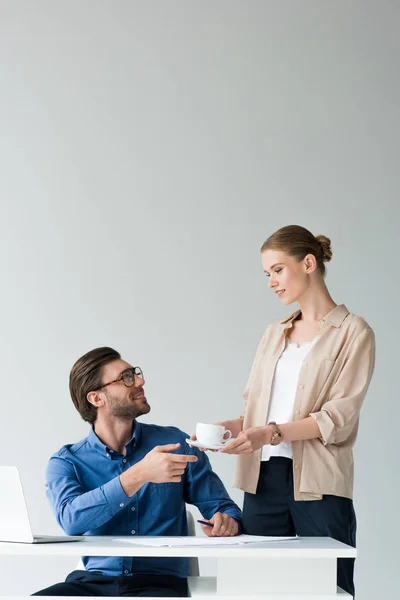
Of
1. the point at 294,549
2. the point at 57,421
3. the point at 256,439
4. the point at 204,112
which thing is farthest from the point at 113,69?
the point at 294,549

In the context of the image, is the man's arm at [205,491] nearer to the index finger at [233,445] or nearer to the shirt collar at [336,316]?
the index finger at [233,445]

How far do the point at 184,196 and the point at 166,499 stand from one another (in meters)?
2.18

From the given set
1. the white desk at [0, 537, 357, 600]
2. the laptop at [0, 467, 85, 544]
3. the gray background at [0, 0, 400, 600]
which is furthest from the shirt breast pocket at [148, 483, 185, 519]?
the gray background at [0, 0, 400, 600]

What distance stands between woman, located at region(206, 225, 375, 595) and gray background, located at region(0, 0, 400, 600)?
1.54m

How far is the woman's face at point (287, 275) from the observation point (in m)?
2.67

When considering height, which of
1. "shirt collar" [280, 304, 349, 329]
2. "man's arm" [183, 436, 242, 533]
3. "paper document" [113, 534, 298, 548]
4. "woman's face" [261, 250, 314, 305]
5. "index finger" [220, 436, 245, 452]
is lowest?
"paper document" [113, 534, 298, 548]

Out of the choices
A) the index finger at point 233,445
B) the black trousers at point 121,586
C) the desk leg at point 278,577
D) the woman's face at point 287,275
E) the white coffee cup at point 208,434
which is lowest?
the black trousers at point 121,586

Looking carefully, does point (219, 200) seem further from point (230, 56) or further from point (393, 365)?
point (393, 365)

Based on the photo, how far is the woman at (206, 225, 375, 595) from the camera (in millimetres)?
2514

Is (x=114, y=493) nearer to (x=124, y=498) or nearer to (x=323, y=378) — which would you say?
(x=124, y=498)

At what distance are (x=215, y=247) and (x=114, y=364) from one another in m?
1.79

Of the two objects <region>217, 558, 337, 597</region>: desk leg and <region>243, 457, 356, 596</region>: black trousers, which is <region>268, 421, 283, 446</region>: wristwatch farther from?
<region>217, 558, 337, 597</region>: desk leg

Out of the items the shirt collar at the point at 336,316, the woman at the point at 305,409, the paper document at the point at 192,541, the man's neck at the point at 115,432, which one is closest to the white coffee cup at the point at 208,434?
the woman at the point at 305,409

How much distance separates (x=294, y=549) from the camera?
5.82ft
